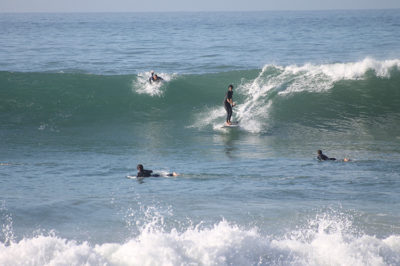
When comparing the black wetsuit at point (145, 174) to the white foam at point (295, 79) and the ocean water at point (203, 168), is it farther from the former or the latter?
the white foam at point (295, 79)

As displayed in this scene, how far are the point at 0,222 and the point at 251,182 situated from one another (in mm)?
5255

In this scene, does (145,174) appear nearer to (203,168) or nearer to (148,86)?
(203,168)

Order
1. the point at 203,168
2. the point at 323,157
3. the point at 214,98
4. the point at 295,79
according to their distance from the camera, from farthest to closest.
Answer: the point at 295,79 → the point at 214,98 → the point at 323,157 → the point at 203,168

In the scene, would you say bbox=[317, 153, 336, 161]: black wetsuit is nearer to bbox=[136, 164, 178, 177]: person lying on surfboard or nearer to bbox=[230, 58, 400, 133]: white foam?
bbox=[136, 164, 178, 177]: person lying on surfboard

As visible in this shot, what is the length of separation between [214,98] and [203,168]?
9209 millimetres

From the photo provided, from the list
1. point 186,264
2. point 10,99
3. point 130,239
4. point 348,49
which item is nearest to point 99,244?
point 130,239

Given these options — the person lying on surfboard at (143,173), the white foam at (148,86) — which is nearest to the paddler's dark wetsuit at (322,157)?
the person lying on surfboard at (143,173)

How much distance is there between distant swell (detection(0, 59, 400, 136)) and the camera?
18859 millimetres

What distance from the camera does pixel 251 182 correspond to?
11.4 meters

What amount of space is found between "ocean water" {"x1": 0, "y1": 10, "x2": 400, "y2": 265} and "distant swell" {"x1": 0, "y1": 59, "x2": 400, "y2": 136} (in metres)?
0.08

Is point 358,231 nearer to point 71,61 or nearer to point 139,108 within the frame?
point 139,108

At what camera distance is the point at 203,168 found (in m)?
12.9

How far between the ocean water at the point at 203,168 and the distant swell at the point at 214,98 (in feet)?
0.25

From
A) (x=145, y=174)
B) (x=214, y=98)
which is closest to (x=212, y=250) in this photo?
(x=145, y=174)
